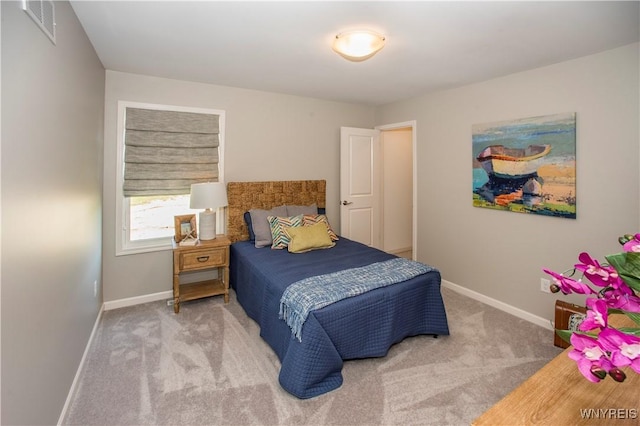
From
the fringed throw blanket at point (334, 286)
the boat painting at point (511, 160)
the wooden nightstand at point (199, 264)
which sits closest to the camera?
the fringed throw blanket at point (334, 286)

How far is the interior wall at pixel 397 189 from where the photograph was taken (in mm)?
5285

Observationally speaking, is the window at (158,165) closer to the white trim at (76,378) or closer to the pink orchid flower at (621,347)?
the white trim at (76,378)

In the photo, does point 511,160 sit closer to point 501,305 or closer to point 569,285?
point 501,305

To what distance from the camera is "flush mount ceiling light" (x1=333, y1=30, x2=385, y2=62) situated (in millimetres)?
2226

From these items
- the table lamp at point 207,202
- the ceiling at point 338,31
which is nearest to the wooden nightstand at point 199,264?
the table lamp at point 207,202

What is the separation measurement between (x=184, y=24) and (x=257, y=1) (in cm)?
63

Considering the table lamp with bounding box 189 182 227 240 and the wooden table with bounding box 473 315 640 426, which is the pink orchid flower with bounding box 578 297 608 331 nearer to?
the wooden table with bounding box 473 315 640 426

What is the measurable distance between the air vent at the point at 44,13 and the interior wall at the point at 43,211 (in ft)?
0.10

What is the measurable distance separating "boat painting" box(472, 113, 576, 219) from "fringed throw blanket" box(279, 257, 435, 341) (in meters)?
1.26

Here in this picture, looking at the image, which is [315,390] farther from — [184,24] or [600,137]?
[600,137]

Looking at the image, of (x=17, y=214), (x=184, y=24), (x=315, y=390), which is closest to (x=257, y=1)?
(x=184, y=24)

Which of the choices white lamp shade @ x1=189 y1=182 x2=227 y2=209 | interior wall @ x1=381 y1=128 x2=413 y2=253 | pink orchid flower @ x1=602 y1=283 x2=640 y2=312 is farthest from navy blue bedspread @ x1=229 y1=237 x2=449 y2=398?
interior wall @ x1=381 y1=128 x2=413 y2=253

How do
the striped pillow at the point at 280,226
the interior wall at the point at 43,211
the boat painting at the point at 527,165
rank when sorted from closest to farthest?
the interior wall at the point at 43,211
the boat painting at the point at 527,165
the striped pillow at the point at 280,226

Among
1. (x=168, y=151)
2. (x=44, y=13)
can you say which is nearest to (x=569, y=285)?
(x=44, y=13)
